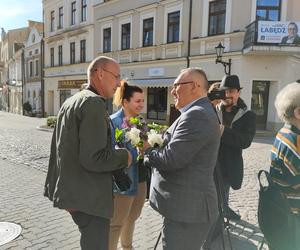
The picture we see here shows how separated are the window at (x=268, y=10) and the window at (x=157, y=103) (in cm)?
646

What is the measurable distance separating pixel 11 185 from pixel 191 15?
1342 cm

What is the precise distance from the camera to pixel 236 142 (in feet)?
11.4

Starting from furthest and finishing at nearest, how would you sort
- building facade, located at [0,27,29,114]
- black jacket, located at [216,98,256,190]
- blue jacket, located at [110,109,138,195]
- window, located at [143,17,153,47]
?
building facade, located at [0,27,29,114] < window, located at [143,17,153,47] < black jacket, located at [216,98,256,190] < blue jacket, located at [110,109,138,195]

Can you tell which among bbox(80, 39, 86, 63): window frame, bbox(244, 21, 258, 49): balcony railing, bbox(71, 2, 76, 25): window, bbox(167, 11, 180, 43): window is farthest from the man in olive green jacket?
bbox(71, 2, 76, 25): window

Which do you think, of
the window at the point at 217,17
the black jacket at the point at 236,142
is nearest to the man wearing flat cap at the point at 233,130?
the black jacket at the point at 236,142

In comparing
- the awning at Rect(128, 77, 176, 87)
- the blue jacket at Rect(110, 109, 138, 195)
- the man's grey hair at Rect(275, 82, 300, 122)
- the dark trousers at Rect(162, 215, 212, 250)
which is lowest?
the dark trousers at Rect(162, 215, 212, 250)

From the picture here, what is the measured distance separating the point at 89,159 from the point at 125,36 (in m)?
19.3

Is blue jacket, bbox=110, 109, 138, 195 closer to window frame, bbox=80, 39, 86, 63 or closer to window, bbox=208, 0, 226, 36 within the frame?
window, bbox=208, 0, 226, 36

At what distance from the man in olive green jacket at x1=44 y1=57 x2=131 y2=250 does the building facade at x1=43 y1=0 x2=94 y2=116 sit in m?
21.3

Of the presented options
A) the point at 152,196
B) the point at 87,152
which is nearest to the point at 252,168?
the point at 152,196

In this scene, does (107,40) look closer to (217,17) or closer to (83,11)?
(83,11)

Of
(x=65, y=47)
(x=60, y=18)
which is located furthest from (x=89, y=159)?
(x=60, y=18)

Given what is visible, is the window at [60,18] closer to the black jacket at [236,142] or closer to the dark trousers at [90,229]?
the black jacket at [236,142]

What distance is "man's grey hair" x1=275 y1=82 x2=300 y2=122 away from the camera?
226 centimetres
